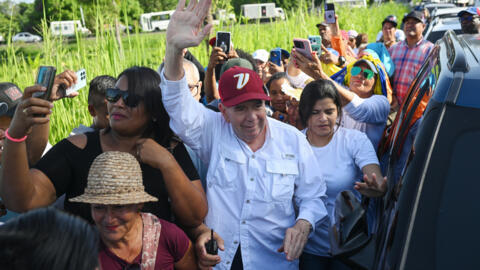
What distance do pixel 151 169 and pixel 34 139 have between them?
2.46 feet

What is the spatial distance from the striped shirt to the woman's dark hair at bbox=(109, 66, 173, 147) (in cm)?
374

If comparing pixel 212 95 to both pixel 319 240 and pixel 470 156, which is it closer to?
pixel 319 240

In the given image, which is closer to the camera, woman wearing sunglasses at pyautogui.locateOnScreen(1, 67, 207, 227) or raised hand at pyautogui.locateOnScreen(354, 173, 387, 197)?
woman wearing sunglasses at pyautogui.locateOnScreen(1, 67, 207, 227)

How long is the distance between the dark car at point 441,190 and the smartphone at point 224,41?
2.72m

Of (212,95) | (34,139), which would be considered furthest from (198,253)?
(212,95)

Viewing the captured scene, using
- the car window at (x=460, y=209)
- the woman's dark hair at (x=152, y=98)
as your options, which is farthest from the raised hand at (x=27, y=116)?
the car window at (x=460, y=209)

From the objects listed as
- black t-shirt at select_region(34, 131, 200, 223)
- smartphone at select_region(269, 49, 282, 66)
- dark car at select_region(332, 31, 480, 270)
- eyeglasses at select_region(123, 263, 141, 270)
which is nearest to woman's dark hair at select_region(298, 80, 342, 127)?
black t-shirt at select_region(34, 131, 200, 223)

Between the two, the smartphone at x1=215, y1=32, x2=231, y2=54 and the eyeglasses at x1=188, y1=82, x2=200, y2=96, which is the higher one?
the smartphone at x1=215, y1=32, x2=231, y2=54

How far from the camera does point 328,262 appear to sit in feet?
9.14

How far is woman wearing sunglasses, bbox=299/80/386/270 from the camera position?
2768 mm

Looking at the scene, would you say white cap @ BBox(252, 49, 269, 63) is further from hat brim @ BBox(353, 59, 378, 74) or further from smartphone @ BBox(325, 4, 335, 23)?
hat brim @ BBox(353, 59, 378, 74)

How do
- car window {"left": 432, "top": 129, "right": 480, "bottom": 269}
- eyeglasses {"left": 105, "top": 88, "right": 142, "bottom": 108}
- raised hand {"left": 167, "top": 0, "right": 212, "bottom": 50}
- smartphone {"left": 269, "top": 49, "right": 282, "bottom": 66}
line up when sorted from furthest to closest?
smartphone {"left": 269, "top": 49, "right": 282, "bottom": 66}
eyeglasses {"left": 105, "top": 88, "right": 142, "bottom": 108}
raised hand {"left": 167, "top": 0, "right": 212, "bottom": 50}
car window {"left": 432, "top": 129, "right": 480, "bottom": 269}

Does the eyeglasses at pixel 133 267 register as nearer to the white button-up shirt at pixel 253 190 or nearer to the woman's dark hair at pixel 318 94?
the white button-up shirt at pixel 253 190

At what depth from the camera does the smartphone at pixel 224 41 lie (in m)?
4.43
